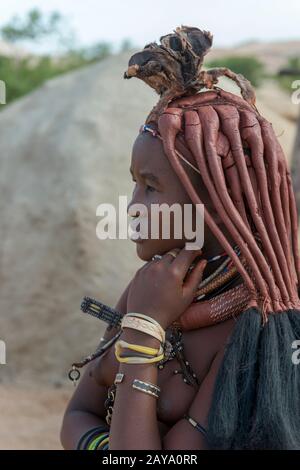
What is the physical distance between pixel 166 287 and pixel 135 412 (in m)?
0.33

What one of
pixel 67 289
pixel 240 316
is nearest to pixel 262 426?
pixel 240 316

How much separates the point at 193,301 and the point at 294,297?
0.92ft

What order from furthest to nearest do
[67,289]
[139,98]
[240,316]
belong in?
[139,98]
[67,289]
[240,316]

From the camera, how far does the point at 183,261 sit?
79.5 inches

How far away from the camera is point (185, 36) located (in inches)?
84.9

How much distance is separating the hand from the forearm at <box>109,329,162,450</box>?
0.07 m

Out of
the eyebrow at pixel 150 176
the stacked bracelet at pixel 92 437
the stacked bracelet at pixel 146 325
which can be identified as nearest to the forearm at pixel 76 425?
the stacked bracelet at pixel 92 437

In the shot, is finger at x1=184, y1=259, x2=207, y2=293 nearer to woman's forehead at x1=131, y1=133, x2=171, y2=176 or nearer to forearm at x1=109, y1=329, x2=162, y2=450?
forearm at x1=109, y1=329, x2=162, y2=450

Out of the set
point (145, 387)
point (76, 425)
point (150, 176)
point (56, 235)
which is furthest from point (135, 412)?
point (56, 235)

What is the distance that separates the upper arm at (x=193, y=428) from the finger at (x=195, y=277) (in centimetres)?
20

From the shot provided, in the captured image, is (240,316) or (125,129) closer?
(240,316)

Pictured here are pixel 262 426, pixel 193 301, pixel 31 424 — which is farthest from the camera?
pixel 31 424

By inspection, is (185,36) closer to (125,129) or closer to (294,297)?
(294,297)

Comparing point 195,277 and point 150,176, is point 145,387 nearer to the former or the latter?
point 195,277
